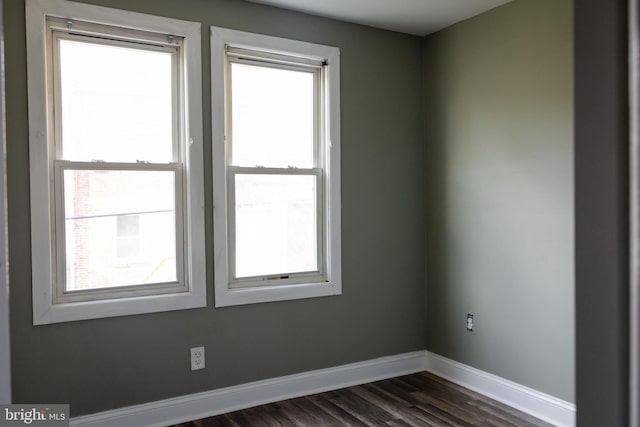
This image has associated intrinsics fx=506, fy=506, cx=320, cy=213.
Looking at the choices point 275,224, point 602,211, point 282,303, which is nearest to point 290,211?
point 275,224

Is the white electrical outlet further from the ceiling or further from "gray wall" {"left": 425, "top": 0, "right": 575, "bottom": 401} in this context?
the ceiling

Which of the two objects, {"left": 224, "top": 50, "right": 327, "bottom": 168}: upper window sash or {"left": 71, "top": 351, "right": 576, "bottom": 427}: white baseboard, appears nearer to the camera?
{"left": 71, "top": 351, "right": 576, "bottom": 427}: white baseboard

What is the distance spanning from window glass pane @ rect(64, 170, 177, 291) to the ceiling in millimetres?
1394

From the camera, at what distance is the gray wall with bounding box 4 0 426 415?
8.64 feet

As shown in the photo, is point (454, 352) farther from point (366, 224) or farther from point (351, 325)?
point (366, 224)

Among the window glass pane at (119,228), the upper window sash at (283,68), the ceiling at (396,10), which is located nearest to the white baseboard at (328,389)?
the window glass pane at (119,228)

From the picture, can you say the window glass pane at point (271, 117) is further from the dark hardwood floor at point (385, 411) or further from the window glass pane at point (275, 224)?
the dark hardwood floor at point (385, 411)

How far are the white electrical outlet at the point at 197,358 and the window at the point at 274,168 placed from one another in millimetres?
299

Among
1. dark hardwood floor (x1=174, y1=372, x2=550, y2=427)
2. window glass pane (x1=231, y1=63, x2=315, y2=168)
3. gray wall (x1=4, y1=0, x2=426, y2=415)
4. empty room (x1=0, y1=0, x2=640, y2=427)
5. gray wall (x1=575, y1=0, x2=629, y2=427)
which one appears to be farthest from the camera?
window glass pane (x1=231, y1=63, x2=315, y2=168)

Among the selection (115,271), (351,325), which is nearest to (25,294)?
(115,271)

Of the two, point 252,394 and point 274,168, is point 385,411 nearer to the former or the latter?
point 252,394

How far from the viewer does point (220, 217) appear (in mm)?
3141

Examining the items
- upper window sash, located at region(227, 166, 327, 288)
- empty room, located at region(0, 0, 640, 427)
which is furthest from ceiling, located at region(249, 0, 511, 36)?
upper window sash, located at region(227, 166, 327, 288)

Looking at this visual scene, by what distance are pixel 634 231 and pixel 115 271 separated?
9.16ft
